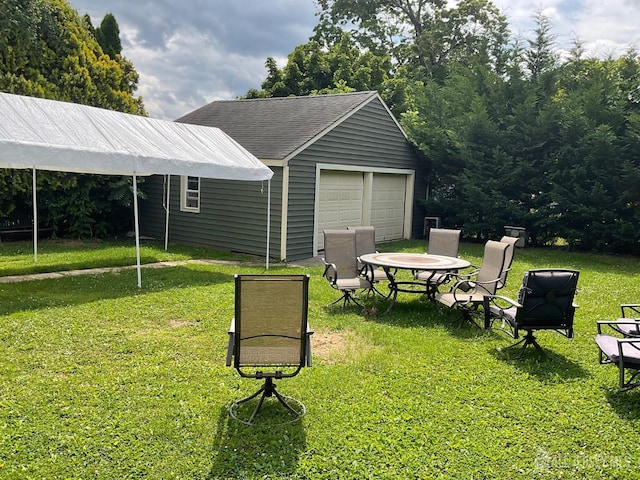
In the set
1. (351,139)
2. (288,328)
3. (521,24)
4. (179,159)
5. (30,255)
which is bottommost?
(30,255)

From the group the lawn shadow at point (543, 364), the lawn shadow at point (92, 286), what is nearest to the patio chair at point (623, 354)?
the lawn shadow at point (543, 364)

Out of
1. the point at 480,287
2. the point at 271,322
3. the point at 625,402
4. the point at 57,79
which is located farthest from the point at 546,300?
the point at 57,79

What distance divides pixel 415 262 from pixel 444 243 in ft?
5.55

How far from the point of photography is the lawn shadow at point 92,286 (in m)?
7.73

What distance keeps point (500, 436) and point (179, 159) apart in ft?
24.2

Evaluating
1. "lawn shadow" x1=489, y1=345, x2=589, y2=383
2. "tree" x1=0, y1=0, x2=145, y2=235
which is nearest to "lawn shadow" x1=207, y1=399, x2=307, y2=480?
"lawn shadow" x1=489, y1=345, x2=589, y2=383

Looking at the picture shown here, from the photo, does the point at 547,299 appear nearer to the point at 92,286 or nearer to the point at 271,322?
the point at 271,322

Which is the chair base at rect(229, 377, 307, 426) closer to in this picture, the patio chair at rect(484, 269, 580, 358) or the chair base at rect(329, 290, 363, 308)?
the patio chair at rect(484, 269, 580, 358)

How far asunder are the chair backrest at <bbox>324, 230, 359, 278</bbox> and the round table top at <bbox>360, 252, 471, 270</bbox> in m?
0.43

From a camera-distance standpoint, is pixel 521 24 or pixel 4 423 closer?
pixel 4 423

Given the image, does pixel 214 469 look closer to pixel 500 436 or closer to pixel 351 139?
pixel 500 436

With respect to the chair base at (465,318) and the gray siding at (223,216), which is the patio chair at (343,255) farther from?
Result: the gray siding at (223,216)

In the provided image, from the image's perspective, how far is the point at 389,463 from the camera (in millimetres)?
3600

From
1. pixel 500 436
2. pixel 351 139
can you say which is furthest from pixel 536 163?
pixel 500 436
